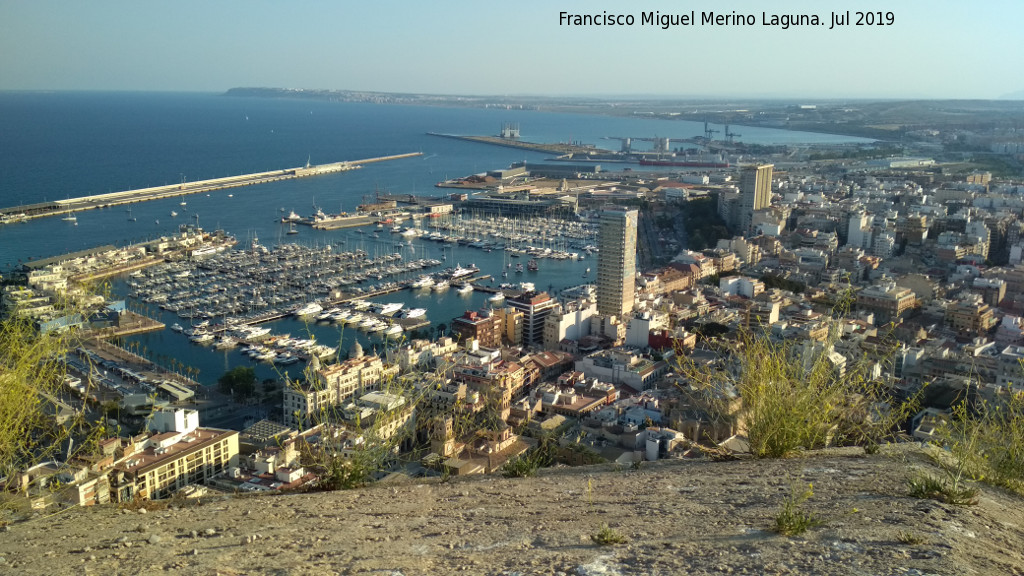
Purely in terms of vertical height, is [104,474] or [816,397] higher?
[816,397]

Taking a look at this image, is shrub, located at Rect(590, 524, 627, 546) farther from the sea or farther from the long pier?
the long pier

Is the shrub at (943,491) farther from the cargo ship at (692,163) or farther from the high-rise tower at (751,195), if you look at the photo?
the cargo ship at (692,163)

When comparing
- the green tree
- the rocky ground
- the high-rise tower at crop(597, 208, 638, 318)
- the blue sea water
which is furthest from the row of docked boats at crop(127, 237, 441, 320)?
the rocky ground

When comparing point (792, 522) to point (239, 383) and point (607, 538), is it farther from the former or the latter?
point (239, 383)

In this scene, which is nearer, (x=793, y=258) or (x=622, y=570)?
(x=622, y=570)

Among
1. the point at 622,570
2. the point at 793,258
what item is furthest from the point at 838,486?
the point at 793,258

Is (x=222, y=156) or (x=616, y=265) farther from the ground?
(x=222, y=156)

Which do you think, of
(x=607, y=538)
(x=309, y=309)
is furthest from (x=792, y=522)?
(x=309, y=309)

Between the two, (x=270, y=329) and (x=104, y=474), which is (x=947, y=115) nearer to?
(x=270, y=329)
